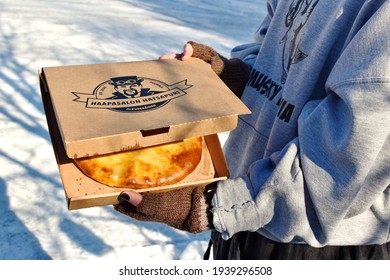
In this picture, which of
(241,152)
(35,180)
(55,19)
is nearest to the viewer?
(241,152)

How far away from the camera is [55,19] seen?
249 inches

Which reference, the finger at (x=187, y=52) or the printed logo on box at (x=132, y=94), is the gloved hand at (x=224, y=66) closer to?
the finger at (x=187, y=52)

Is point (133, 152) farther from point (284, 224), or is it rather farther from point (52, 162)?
point (52, 162)

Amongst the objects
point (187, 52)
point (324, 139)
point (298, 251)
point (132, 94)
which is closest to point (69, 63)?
point (187, 52)

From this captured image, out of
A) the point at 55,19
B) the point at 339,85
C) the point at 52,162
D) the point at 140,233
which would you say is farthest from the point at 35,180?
the point at 55,19

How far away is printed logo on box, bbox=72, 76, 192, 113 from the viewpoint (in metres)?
1.34

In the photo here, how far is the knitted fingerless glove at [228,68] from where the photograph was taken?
1673 millimetres

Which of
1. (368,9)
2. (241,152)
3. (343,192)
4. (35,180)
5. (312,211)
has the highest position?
(368,9)

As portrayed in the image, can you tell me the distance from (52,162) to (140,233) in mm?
1004

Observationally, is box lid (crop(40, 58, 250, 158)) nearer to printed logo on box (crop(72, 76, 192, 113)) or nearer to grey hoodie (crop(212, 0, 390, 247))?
printed logo on box (crop(72, 76, 192, 113))

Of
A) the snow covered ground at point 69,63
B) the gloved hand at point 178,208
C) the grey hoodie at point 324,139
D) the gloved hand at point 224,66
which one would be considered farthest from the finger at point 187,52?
the snow covered ground at point 69,63

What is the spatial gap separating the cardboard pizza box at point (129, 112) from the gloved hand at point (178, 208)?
0.04 metres

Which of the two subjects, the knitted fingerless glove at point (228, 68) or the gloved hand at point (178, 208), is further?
the knitted fingerless glove at point (228, 68)

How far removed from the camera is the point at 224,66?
1715 mm
